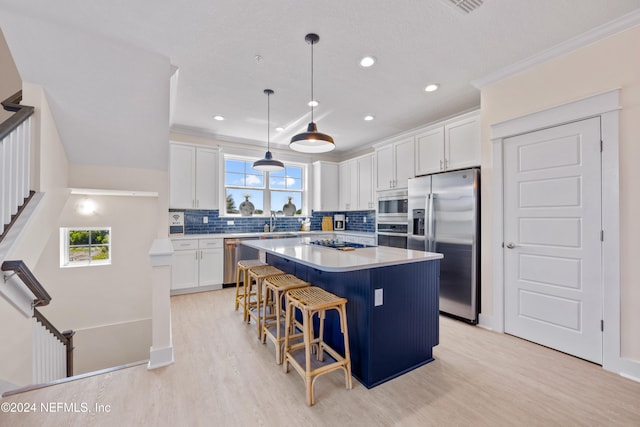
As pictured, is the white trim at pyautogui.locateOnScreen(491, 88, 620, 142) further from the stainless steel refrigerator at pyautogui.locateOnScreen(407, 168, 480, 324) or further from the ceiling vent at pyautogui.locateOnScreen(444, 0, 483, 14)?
the ceiling vent at pyautogui.locateOnScreen(444, 0, 483, 14)

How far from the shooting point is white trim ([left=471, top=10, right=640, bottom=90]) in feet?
6.76

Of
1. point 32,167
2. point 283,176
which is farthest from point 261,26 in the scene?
point 283,176

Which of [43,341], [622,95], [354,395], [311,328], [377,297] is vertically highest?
[622,95]

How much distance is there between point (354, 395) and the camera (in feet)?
6.11

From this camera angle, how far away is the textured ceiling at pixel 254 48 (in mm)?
1969

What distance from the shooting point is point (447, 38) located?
2.29 metres

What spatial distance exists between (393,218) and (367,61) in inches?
94.2

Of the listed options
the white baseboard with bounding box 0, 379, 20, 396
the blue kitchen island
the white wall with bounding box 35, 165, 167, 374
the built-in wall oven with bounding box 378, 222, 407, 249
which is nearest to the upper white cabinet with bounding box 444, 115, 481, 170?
the built-in wall oven with bounding box 378, 222, 407, 249

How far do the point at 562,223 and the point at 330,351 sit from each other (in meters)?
2.41

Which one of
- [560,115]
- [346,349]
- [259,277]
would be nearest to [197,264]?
[259,277]

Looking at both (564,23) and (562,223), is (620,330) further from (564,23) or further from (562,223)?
(564,23)

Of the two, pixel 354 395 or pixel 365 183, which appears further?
pixel 365 183

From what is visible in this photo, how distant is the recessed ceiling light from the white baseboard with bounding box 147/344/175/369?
3158 millimetres

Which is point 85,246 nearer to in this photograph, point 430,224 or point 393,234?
point 393,234
